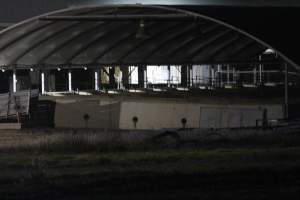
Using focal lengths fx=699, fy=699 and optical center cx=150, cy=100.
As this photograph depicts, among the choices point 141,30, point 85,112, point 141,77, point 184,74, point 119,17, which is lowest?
point 85,112

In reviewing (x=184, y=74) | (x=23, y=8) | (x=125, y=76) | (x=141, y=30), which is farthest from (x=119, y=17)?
(x=184, y=74)

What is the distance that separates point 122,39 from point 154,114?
645 cm

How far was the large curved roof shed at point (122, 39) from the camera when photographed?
2766 centimetres

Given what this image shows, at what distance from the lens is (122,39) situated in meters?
35.6

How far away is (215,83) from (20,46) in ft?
61.4

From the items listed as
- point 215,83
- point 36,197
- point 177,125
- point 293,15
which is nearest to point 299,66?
point 177,125

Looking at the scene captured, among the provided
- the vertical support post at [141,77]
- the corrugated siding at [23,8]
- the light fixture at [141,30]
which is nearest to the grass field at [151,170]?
the light fixture at [141,30]

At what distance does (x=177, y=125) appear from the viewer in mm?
29859

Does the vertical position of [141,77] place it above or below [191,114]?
above

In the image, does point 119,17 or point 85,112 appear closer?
point 119,17

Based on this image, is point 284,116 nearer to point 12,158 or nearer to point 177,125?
point 177,125

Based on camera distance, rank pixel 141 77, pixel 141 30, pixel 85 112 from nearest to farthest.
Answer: pixel 141 30
pixel 85 112
pixel 141 77

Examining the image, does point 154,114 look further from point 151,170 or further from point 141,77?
point 141,77

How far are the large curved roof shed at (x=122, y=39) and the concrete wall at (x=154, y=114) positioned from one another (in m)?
3.10
